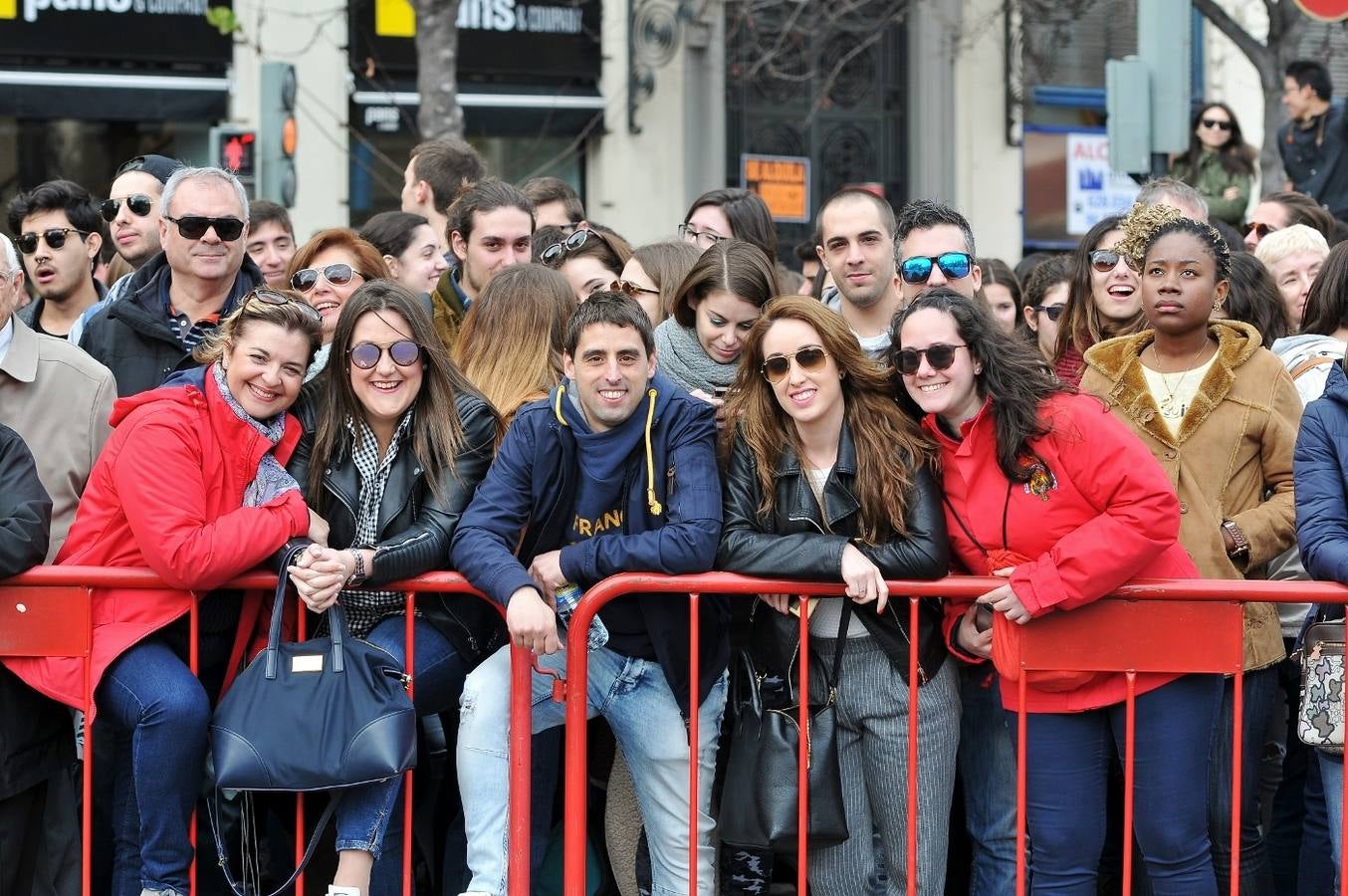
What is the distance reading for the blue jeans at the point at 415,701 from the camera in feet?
14.8

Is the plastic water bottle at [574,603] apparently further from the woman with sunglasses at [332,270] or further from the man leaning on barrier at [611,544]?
the woman with sunglasses at [332,270]

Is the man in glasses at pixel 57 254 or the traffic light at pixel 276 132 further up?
the traffic light at pixel 276 132

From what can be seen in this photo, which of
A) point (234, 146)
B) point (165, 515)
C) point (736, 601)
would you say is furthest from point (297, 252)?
point (234, 146)

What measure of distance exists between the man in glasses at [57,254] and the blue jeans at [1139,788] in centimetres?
432

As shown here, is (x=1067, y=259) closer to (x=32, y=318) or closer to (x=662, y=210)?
(x=32, y=318)

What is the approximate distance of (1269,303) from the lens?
5660 mm

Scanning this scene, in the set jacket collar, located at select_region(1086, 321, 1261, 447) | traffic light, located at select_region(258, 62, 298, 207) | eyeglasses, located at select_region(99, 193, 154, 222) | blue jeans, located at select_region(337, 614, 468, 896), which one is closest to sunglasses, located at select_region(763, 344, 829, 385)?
jacket collar, located at select_region(1086, 321, 1261, 447)

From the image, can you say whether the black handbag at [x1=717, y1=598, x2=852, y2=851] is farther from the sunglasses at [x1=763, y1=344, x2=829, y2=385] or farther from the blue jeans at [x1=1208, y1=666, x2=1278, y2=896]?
the blue jeans at [x1=1208, y1=666, x2=1278, y2=896]

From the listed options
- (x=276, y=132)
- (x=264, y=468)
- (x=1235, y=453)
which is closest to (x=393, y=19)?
(x=276, y=132)

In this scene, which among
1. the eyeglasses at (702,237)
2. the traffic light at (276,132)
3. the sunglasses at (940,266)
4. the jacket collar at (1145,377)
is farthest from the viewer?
the traffic light at (276,132)

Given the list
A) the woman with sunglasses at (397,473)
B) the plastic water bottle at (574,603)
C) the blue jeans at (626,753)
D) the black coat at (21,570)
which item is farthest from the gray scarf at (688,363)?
the black coat at (21,570)

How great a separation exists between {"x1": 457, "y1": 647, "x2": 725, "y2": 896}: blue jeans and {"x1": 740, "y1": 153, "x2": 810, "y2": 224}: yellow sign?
41.8 feet

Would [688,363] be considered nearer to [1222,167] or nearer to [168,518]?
[168,518]

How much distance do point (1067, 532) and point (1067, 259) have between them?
2676 millimetres
